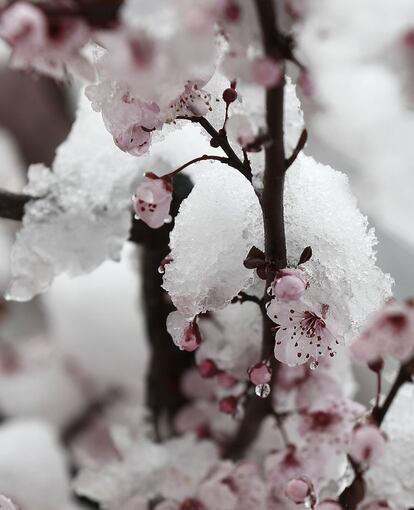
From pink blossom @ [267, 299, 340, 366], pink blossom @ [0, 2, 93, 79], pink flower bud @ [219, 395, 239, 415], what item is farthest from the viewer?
pink flower bud @ [219, 395, 239, 415]

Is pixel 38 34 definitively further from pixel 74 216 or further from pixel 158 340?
pixel 158 340

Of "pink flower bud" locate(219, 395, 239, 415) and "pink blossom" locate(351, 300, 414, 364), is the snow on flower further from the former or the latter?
"pink blossom" locate(351, 300, 414, 364)

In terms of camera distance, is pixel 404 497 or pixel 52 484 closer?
pixel 404 497

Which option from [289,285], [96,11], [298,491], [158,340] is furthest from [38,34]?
[158,340]

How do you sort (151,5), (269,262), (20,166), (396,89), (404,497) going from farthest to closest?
(20,166)
(396,89)
(404,497)
(269,262)
(151,5)

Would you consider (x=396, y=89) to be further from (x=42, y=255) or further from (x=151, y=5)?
(x=151, y=5)

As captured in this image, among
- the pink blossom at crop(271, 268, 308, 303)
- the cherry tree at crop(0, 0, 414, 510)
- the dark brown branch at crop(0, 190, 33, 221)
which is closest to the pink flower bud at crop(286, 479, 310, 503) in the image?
the cherry tree at crop(0, 0, 414, 510)

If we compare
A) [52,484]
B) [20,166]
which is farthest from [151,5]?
[20,166]
